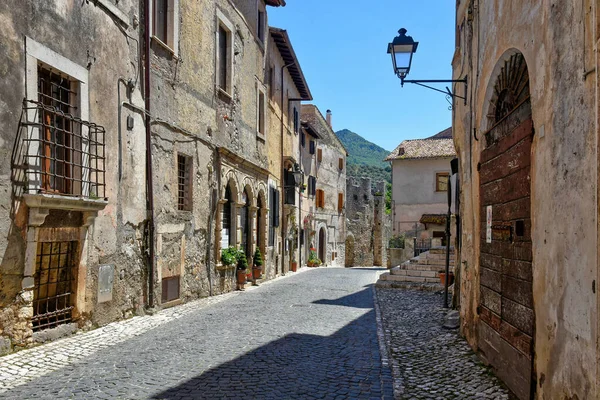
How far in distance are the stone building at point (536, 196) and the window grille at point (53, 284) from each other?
565 cm

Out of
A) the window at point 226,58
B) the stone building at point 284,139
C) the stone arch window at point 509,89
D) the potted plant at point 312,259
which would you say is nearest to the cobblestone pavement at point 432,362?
the stone arch window at point 509,89

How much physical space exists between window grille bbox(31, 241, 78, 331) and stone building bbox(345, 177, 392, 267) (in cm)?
3540

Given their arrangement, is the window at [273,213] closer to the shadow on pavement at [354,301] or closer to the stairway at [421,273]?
the stairway at [421,273]

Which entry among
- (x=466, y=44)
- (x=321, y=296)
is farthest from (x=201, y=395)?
(x=321, y=296)

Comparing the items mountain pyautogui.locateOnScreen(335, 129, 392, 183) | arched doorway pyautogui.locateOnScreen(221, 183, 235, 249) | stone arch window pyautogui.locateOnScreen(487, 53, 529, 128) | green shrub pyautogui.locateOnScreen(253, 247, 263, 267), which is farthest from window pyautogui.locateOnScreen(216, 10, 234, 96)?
mountain pyautogui.locateOnScreen(335, 129, 392, 183)

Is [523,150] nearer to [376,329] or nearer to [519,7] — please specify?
[519,7]

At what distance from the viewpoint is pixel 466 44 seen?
26.2 feet

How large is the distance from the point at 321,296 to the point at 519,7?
31.4ft

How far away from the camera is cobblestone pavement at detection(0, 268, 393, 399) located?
202 inches

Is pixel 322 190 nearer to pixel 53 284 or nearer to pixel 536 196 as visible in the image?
pixel 53 284

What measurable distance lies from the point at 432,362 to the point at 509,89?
3.24 metres

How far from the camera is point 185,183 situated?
12.2 meters

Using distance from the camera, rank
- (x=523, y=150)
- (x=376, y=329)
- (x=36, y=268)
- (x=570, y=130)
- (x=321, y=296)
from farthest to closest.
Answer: (x=321, y=296) → (x=376, y=329) → (x=36, y=268) → (x=523, y=150) → (x=570, y=130)

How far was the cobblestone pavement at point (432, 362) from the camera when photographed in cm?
520
